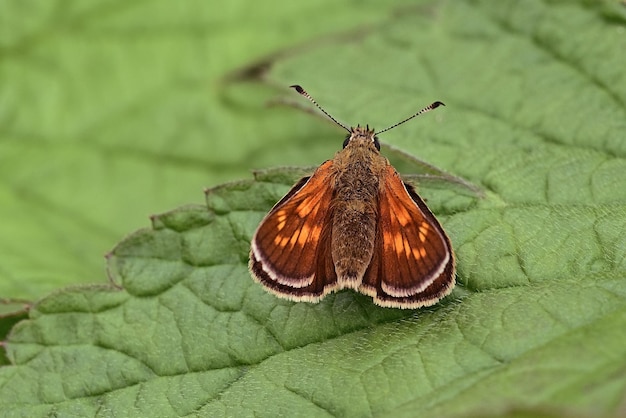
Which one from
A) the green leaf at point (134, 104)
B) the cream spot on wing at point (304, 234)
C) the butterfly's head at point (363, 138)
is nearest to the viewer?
the cream spot on wing at point (304, 234)

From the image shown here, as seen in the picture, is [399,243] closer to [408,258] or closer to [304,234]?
[408,258]

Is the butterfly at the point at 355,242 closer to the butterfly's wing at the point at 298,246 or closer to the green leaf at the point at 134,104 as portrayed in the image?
the butterfly's wing at the point at 298,246

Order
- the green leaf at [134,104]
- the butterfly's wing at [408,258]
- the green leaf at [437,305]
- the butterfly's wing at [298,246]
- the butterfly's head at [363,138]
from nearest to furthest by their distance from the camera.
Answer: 1. the green leaf at [437,305]
2. the butterfly's wing at [408,258]
3. the butterfly's wing at [298,246]
4. the butterfly's head at [363,138]
5. the green leaf at [134,104]

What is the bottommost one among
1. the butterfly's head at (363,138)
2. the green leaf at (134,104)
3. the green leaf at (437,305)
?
the green leaf at (437,305)

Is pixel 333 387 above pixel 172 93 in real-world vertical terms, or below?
below

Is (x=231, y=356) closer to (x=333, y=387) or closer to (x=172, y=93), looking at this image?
(x=333, y=387)

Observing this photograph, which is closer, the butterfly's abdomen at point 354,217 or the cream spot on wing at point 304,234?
the butterfly's abdomen at point 354,217

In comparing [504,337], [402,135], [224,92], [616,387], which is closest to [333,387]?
[504,337]

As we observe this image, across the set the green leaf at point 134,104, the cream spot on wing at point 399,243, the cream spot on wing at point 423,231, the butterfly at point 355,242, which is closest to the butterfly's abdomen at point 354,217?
the butterfly at point 355,242
